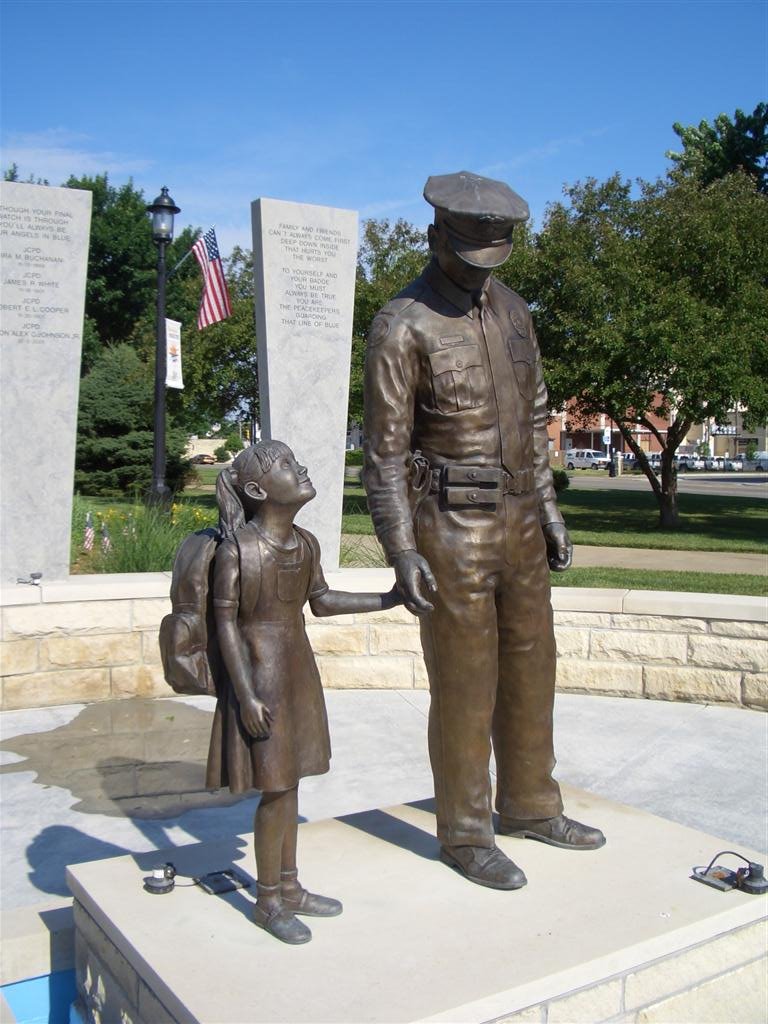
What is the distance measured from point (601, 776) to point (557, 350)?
45.9 ft

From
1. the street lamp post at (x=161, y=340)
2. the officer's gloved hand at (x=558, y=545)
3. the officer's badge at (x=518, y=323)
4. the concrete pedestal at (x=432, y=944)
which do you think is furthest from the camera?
the street lamp post at (x=161, y=340)

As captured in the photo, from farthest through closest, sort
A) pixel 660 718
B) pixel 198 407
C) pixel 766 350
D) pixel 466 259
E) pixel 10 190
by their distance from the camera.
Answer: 1. pixel 198 407
2. pixel 766 350
3. pixel 10 190
4. pixel 660 718
5. pixel 466 259

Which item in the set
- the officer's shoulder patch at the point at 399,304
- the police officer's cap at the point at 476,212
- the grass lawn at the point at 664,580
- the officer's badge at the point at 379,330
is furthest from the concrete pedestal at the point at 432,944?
the grass lawn at the point at 664,580

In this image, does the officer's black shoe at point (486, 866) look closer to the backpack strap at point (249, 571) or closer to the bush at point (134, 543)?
the backpack strap at point (249, 571)

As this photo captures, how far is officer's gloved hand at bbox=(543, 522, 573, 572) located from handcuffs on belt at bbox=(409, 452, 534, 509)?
0.96 feet

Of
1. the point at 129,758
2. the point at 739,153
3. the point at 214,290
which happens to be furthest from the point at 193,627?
the point at 739,153

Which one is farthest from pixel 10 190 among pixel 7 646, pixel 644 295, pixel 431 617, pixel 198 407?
pixel 198 407

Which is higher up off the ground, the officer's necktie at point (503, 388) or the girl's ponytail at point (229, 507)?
the officer's necktie at point (503, 388)

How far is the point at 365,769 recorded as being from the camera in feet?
17.6

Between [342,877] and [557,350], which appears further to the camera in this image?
[557,350]

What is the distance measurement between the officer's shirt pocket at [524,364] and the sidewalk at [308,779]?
1.81 meters

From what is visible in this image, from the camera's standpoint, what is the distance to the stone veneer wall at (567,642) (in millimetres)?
6430

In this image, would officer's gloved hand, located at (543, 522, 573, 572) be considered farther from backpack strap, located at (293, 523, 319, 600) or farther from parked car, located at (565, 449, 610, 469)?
parked car, located at (565, 449, 610, 469)

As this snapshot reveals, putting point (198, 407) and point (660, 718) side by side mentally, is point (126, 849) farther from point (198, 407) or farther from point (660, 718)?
point (198, 407)
